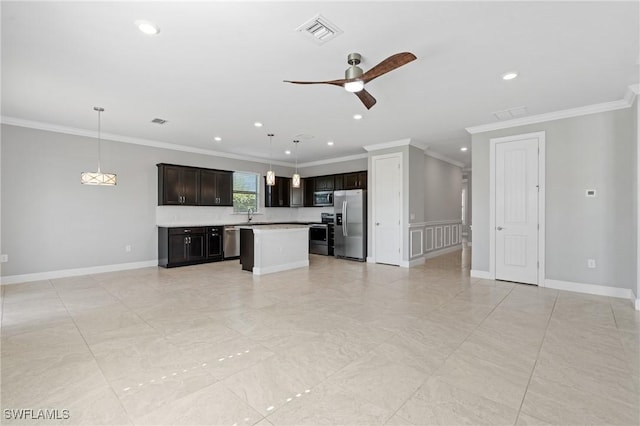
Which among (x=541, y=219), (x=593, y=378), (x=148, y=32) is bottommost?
(x=593, y=378)

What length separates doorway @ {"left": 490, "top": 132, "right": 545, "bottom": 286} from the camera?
480 centimetres

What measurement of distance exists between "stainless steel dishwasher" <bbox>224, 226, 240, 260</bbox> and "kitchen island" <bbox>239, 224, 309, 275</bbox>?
49.5 inches

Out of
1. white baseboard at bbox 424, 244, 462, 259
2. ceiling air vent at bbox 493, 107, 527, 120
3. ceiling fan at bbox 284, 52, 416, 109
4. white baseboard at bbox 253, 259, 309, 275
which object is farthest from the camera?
white baseboard at bbox 424, 244, 462, 259

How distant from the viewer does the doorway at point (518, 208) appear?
4.80 m

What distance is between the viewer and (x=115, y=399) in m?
1.91

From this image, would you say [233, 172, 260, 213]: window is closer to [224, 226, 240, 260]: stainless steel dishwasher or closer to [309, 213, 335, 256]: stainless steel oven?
[224, 226, 240, 260]: stainless steel dishwasher

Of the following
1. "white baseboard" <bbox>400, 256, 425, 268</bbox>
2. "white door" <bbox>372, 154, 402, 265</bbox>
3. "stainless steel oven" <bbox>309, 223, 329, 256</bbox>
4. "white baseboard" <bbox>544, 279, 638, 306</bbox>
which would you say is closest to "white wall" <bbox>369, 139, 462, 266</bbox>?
"white baseboard" <bbox>400, 256, 425, 268</bbox>

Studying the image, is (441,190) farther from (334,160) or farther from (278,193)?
(278,193)

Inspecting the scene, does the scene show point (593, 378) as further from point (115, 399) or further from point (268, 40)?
point (268, 40)

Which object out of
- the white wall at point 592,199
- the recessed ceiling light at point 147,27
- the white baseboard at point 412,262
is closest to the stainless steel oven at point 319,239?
the white baseboard at point 412,262

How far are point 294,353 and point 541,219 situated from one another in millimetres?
4484

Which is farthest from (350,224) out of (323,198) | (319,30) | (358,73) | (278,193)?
(319,30)

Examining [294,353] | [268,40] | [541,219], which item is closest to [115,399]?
[294,353]

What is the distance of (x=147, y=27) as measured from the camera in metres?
2.44
